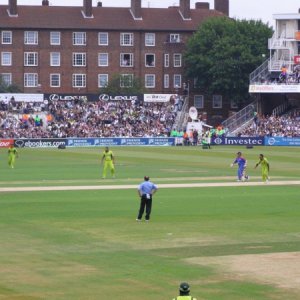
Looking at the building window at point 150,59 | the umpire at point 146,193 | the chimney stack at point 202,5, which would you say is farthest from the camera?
the chimney stack at point 202,5

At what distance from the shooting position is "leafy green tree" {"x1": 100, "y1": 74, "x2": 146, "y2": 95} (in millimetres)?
115188

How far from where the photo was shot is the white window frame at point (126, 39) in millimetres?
120938

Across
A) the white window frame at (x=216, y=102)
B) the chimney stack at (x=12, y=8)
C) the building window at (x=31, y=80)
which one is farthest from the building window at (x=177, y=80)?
the chimney stack at (x=12, y=8)

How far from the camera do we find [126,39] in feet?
398

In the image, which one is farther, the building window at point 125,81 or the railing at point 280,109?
the building window at point 125,81

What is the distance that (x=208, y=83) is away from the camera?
117 metres

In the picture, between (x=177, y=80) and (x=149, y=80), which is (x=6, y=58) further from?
(x=177, y=80)

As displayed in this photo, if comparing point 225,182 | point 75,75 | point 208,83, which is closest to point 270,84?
point 208,83

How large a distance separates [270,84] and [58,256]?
262ft

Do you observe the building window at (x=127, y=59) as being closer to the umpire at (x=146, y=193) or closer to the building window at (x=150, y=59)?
the building window at (x=150, y=59)

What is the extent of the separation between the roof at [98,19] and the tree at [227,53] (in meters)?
5.43

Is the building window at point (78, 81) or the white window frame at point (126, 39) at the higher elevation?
the white window frame at point (126, 39)

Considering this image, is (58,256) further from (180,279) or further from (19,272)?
(180,279)

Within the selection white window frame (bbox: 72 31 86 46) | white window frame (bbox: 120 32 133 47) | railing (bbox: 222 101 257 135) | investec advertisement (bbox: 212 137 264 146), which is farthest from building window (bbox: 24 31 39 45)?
investec advertisement (bbox: 212 137 264 146)
